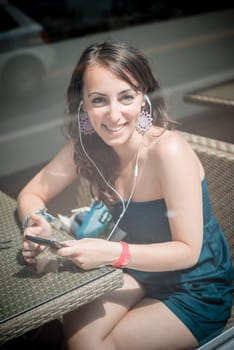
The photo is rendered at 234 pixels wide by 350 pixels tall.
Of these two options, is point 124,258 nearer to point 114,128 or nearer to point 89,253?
point 89,253

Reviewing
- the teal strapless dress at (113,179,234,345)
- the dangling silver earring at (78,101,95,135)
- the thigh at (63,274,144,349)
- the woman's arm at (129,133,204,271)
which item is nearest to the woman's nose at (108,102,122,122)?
the dangling silver earring at (78,101,95,135)

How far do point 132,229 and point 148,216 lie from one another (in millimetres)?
71

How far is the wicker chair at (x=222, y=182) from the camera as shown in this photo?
1.81 metres

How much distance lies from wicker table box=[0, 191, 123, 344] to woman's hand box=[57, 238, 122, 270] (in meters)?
0.02

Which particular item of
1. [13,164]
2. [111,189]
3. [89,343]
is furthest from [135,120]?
[89,343]

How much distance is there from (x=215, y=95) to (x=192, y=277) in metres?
0.93

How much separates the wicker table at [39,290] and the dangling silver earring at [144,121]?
17.5 inches

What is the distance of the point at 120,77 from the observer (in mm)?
1448

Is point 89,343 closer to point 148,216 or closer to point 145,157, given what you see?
point 148,216

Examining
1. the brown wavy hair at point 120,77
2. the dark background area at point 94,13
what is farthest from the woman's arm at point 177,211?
the dark background area at point 94,13

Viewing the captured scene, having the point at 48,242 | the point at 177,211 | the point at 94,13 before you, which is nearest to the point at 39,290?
the point at 48,242

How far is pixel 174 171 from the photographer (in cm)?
160

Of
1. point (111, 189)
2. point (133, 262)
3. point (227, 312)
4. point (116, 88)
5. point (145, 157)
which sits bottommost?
point (227, 312)

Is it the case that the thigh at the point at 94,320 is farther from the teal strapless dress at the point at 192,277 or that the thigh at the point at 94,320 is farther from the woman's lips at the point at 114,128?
the woman's lips at the point at 114,128
